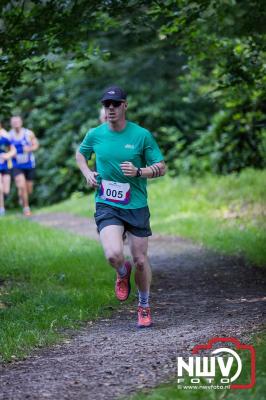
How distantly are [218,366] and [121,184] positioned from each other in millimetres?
2353

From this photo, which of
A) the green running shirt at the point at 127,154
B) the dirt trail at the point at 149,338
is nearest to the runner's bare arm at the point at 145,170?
the green running shirt at the point at 127,154

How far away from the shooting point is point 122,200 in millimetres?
7301

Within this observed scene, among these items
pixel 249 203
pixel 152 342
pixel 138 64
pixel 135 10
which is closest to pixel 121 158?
pixel 152 342

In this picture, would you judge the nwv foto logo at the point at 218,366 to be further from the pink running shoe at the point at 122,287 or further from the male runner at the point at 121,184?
the pink running shoe at the point at 122,287

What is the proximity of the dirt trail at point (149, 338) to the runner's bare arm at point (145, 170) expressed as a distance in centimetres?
139

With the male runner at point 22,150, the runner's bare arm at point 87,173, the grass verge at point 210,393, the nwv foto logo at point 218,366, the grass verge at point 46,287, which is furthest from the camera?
the male runner at point 22,150

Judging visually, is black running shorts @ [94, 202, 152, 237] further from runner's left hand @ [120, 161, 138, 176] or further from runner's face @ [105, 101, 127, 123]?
runner's face @ [105, 101, 127, 123]

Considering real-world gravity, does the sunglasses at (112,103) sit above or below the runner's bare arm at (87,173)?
above

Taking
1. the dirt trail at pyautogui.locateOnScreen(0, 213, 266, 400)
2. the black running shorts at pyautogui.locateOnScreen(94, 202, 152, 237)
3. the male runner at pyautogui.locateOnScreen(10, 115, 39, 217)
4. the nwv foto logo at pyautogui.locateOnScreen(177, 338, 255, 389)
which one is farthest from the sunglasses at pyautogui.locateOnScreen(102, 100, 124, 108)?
the male runner at pyautogui.locateOnScreen(10, 115, 39, 217)

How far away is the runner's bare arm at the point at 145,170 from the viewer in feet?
22.9

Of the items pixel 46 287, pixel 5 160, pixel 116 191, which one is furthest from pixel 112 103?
pixel 5 160

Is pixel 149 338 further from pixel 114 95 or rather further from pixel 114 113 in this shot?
pixel 114 95

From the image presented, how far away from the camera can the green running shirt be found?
23.9ft

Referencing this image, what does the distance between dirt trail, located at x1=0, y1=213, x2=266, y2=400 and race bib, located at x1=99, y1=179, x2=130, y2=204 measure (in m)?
1.19
